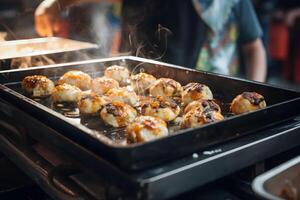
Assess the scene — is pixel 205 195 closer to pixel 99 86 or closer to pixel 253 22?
pixel 99 86

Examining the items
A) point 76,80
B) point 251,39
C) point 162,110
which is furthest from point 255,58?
point 162,110

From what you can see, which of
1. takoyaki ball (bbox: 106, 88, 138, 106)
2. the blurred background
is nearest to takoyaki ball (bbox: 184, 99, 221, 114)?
takoyaki ball (bbox: 106, 88, 138, 106)

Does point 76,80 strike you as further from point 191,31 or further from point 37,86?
point 191,31

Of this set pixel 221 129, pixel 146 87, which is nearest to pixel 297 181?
pixel 221 129

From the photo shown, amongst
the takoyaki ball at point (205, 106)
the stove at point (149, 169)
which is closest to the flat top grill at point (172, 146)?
the stove at point (149, 169)

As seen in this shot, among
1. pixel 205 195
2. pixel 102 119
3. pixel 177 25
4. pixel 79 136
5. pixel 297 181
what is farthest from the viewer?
pixel 177 25

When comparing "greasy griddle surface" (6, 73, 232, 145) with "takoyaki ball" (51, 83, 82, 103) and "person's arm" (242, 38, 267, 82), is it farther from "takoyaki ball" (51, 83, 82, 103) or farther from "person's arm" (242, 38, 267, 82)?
"person's arm" (242, 38, 267, 82)

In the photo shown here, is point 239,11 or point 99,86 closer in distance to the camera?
point 99,86
